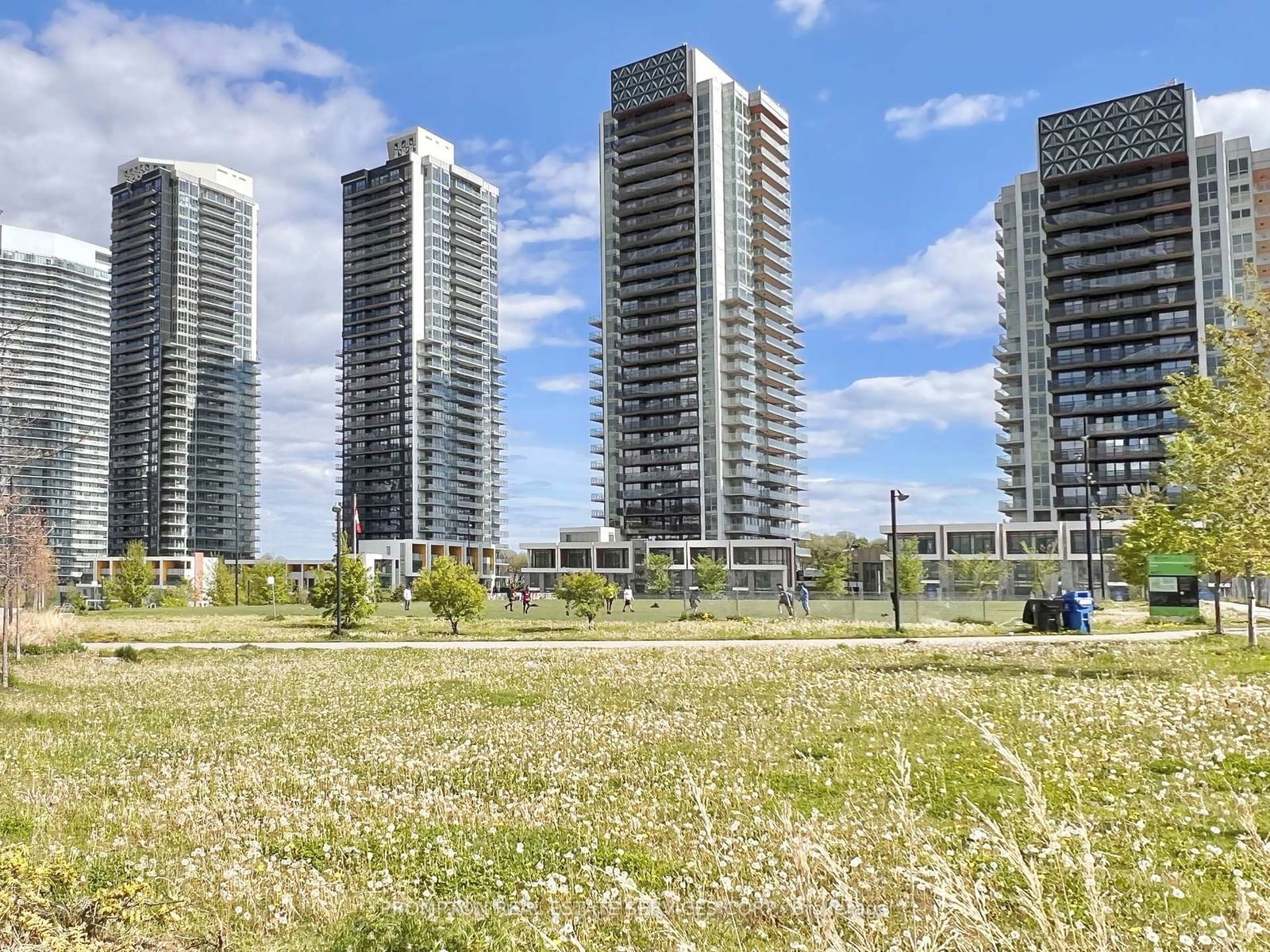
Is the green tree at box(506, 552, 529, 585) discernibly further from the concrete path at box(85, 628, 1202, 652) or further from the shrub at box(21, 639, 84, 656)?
the shrub at box(21, 639, 84, 656)

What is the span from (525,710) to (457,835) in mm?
→ 8487

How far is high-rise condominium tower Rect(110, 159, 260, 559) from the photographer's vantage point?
182 metres

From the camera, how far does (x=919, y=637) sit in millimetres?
37844

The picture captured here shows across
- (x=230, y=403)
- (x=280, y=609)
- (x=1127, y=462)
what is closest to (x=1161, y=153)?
(x=1127, y=462)

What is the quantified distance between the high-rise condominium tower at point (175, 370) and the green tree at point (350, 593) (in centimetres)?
14443

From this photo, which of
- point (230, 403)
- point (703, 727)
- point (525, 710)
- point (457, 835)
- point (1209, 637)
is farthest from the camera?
point (230, 403)

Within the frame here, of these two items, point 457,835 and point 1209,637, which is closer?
point 457,835

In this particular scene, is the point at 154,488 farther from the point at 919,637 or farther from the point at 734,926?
the point at 734,926

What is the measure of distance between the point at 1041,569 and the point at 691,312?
75117 millimetres

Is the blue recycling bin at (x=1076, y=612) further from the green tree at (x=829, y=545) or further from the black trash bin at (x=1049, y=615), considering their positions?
the green tree at (x=829, y=545)

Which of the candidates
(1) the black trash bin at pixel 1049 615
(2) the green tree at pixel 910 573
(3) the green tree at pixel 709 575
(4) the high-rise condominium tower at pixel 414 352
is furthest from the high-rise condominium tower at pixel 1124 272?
(4) the high-rise condominium tower at pixel 414 352

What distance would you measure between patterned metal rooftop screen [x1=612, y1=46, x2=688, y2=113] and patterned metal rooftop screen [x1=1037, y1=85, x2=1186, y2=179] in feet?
187

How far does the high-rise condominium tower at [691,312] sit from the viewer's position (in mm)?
146625

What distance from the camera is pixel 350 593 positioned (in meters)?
51.8
